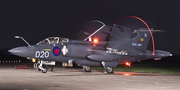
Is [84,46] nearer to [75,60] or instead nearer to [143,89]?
[75,60]

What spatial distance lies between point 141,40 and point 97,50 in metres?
4.58

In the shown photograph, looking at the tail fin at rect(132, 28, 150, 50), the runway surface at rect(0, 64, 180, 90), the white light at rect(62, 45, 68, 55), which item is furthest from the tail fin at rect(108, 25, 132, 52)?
the runway surface at rect(0, 64, 180, 90)

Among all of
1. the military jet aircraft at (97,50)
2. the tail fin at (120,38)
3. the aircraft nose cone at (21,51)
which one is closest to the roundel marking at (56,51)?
the military jet aircraft at (97,50)

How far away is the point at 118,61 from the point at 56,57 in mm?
5569

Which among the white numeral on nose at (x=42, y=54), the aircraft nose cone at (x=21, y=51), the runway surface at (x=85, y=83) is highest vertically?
the aircraft nose cone at (x=21, y=51)

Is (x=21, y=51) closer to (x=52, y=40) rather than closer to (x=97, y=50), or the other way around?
(x=52, y=40)

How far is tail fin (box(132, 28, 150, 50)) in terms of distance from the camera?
2180cm

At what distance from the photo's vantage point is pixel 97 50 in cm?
2022

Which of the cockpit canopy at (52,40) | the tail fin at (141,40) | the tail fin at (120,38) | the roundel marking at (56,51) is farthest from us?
the tail fin at (141,40)

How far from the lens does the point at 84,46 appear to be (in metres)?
20.0

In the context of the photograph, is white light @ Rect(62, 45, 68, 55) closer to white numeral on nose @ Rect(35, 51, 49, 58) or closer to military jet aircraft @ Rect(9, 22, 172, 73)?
military jet aircraft @ Rect(9, 22, 172, 73)

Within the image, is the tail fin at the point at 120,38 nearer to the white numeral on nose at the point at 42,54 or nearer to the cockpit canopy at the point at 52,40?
the cockpit canopy at the point at 52,40

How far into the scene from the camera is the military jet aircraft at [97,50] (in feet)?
61.0

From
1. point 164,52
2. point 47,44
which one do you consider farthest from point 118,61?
point 47,44
